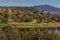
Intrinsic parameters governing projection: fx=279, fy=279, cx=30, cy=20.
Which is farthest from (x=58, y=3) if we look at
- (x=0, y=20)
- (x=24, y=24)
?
(x=0, y=20)

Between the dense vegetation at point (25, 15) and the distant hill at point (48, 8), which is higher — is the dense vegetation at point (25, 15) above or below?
below

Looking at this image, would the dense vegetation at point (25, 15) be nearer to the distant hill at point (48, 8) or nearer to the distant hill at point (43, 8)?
the distant hill at point (43, 8)

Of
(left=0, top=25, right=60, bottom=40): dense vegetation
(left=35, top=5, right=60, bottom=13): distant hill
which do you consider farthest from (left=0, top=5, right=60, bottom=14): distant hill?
(left=0, top=25, right=60, bottom=40): dense vegetation

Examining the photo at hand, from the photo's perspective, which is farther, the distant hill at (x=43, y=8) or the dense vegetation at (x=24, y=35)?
the distant hill at (x=43, y=8)

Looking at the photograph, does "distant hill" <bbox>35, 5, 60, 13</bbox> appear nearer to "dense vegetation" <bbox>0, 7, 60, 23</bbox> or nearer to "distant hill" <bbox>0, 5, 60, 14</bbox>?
"distant hill" <bbox>0, 5, 60, 14</bbox>

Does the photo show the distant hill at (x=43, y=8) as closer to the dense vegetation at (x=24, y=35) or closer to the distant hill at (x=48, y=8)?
the distant hill at (x=48, y=8)

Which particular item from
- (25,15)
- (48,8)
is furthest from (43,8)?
(25,15)

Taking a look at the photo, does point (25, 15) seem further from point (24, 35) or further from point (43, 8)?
point (24, 35)

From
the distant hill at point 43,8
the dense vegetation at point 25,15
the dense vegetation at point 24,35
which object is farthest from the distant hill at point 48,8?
the dense vegetation at point 24,35

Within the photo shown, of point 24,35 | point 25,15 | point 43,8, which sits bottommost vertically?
point 25,15
